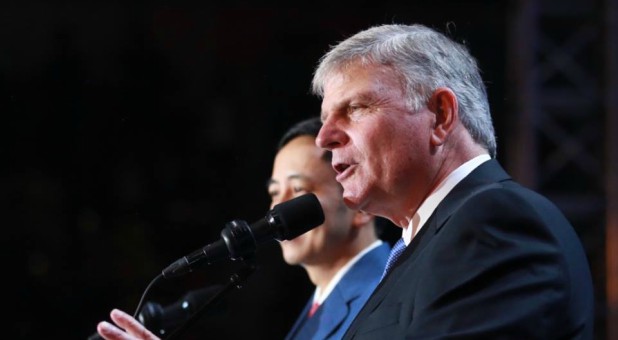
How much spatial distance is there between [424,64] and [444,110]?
0.10 metres

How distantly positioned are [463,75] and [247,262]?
0.59 m

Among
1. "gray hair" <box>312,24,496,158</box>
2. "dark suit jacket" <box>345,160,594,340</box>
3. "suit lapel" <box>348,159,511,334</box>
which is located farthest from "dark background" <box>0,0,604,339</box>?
"dark suit jacket" <box>345,160,594,340</box>

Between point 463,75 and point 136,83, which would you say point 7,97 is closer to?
point 136,83

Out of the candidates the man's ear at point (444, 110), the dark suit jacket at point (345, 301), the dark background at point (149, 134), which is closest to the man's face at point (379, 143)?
the man's ear at point (444, 110)

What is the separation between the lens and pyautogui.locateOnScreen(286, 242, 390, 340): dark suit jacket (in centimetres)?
221

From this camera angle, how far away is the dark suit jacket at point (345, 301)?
221 centimetres

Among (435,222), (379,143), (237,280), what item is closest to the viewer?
(435,222)

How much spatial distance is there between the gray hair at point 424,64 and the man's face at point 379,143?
0.02m

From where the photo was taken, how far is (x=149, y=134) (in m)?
4.28

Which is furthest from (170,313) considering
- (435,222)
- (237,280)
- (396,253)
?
(435,222)

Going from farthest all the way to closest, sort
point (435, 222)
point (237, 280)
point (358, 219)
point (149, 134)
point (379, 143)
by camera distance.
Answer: point (149, 134), point (358, 219), point (237, 280), point (379, 143), point (435, 222)

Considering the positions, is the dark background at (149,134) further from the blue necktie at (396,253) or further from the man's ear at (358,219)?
the blue necktie at (396,253)

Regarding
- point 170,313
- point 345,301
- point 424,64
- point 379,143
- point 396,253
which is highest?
point 424,64

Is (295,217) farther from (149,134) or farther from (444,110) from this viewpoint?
(149,134)
